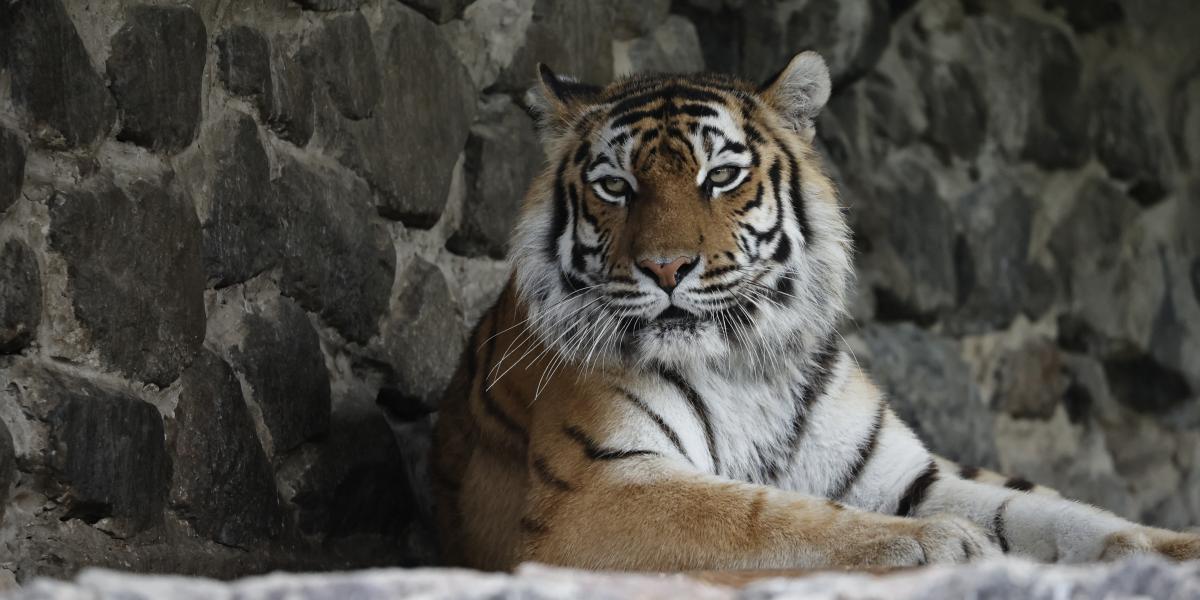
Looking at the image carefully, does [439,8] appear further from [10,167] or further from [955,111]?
[955,111]

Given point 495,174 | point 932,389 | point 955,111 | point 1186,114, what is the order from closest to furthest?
1. point 495,174
2. point 932,389
3. point 955,111
4. point 1186,114

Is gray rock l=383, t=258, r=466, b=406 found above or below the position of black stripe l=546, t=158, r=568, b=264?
below

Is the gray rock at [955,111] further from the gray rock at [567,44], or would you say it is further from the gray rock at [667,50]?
the gray rock at [567,44]

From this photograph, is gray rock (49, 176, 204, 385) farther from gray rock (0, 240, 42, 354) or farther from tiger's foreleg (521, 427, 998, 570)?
Result: tiger's foreleg (521, 427, 998, 570)

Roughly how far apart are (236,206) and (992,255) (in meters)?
2.66

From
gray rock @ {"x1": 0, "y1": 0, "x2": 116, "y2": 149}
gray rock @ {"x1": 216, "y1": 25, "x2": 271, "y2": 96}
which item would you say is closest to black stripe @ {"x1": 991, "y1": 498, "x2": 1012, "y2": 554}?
gray rock @ {"x1": 216, "y1": 25, "x2": 271, "y2": 96}

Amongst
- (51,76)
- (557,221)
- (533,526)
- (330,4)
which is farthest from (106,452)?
(330,4)

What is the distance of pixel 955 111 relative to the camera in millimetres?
4434

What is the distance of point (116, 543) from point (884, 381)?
235 centimetres

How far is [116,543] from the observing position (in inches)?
89.7

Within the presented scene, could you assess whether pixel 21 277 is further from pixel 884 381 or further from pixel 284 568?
pixel 884 381

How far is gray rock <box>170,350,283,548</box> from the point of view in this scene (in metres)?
2.45

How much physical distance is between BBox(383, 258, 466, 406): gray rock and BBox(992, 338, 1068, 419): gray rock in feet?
6.55

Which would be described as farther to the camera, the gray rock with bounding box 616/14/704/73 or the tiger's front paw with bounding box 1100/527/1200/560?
the gray rock with bounding box 616/14/704/73
